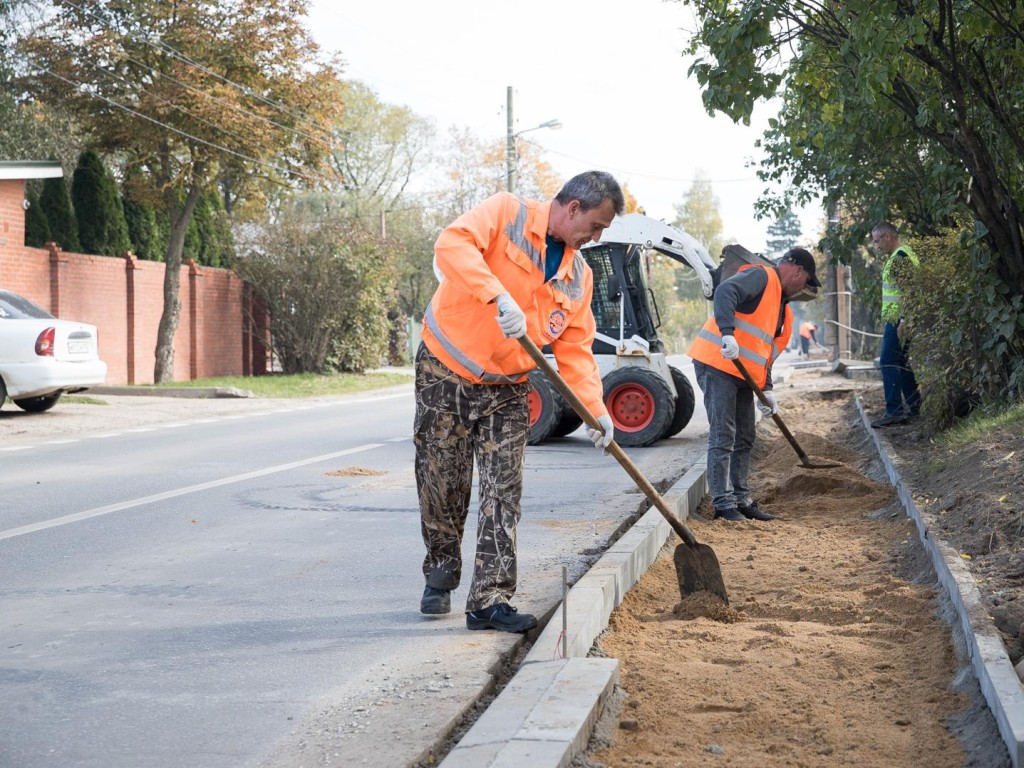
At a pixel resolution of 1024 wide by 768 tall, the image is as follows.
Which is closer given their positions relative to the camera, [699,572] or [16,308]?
[699,572]

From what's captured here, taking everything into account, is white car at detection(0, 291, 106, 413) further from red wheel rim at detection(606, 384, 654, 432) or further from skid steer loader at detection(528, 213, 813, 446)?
red wheel rim at detection(606, 384, 654, 432)

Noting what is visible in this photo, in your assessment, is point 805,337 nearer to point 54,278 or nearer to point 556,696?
point 54,278

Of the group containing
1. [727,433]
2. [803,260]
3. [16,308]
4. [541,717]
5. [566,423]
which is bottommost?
[541,717]

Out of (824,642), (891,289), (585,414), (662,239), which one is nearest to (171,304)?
(662,239)

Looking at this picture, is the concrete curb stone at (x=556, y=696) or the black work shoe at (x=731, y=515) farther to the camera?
the black work shoe at (x=731, y=515)

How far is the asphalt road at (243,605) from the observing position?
12.8 feet

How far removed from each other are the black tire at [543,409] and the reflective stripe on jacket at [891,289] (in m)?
3.33

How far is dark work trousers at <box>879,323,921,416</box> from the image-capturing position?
12.4m

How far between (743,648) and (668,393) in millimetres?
8029

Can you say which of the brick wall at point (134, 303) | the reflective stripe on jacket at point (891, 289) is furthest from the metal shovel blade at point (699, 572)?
the brick wall at point (134, 303)

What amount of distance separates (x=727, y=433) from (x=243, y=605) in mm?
3717

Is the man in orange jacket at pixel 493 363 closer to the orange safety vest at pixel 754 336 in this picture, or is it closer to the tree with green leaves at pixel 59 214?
the orange safety vest at pixel 754 336

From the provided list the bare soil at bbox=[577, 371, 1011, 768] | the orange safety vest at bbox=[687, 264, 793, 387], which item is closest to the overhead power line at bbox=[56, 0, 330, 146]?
the orange safety vest at bbox=[687, 264, 793, 387]

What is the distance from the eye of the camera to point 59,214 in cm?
2569
